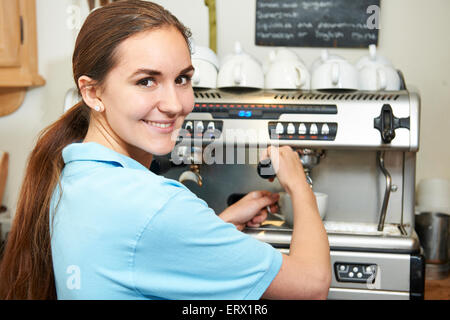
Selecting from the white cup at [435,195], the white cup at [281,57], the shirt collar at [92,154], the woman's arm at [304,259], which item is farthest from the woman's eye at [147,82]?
the white cup at [435,195]

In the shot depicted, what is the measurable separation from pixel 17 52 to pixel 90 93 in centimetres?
98

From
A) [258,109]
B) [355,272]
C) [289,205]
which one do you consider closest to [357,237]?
[355,272]

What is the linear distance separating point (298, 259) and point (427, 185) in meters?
0.98

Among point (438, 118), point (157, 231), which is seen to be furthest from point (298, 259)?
point (438, 118)

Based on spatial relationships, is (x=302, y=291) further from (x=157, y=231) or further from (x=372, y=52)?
(x=372, y=52)

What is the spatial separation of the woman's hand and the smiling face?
1.40 feet

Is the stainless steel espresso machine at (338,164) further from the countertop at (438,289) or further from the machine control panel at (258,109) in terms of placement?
the countertop at (438,289)

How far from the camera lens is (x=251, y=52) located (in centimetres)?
166

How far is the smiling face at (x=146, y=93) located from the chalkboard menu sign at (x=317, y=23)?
94cm

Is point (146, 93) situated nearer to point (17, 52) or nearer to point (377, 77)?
point (377, 77)

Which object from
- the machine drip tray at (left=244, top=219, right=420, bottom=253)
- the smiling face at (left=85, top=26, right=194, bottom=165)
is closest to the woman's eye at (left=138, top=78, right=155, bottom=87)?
the smiling face at (left=85, top=26, right=194, bottom=165)

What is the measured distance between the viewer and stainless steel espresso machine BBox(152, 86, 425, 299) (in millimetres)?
1129

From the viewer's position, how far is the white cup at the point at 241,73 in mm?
1268

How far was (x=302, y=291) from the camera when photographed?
0.73 m
